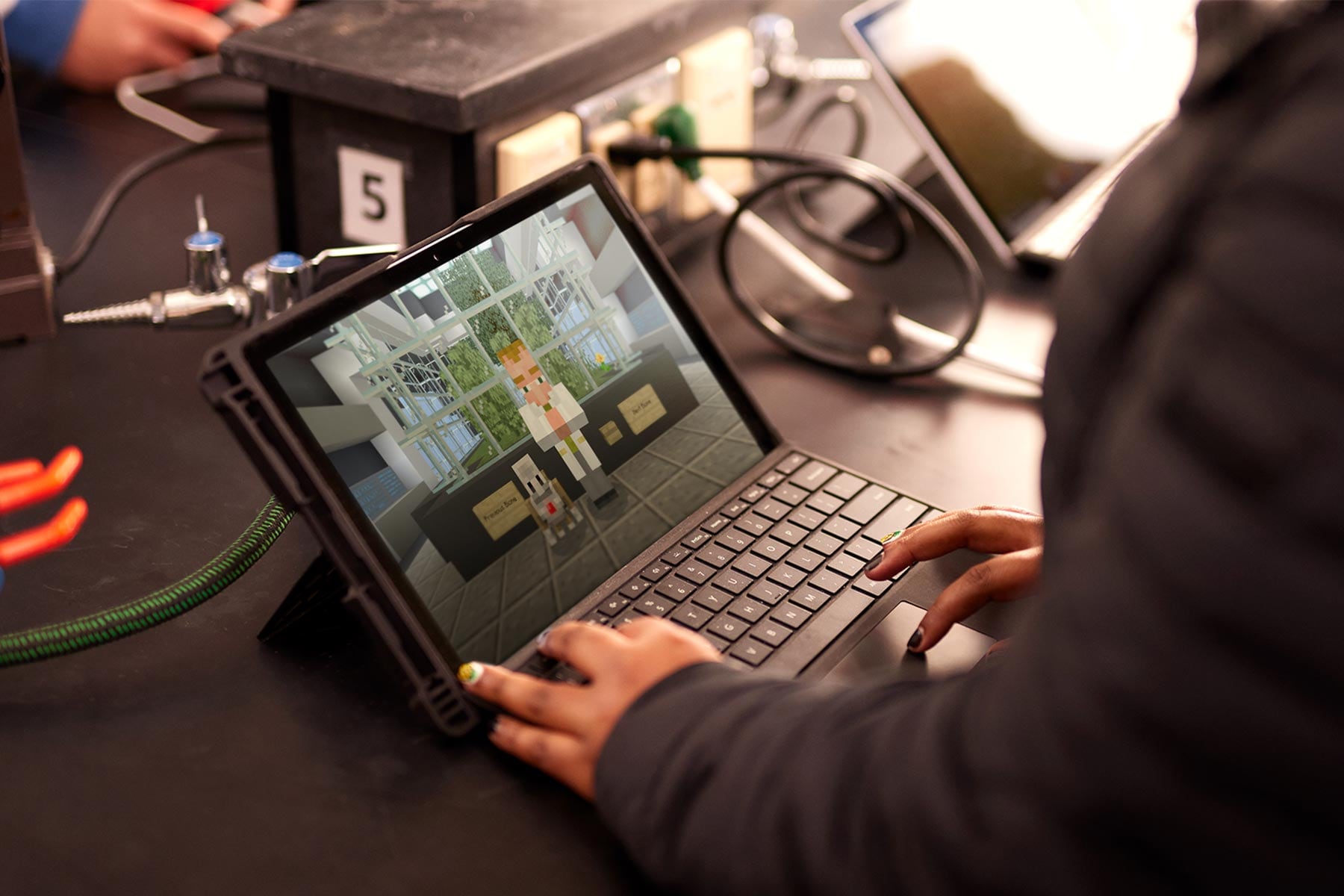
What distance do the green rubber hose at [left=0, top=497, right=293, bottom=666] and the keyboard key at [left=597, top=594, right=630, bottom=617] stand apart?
0.19 m

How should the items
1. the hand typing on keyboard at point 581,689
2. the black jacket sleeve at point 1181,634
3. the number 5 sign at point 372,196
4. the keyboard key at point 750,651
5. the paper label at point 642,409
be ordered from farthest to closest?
the number 5 sign at point 372,196 < the paper label at point 642,409 < the keyboard key at point 750,651 < the hand typing on keyboard at point 581,689 < the black jacket sleeve at point 1181,634

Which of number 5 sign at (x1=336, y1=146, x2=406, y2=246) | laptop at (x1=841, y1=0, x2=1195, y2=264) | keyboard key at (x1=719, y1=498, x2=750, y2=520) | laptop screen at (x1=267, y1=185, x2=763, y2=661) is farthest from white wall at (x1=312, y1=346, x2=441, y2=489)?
laptop at (x1=841, y1=0, x2=1195, y2=264)

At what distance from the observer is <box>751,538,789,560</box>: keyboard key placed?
2.51ft

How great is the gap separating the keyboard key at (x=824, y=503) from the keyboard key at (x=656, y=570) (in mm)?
127

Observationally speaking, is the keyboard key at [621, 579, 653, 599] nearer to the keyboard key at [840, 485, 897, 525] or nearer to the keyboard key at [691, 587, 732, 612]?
the keyboard key at [691, 587, 732, 612]

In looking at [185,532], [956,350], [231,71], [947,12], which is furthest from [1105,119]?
[185,532]

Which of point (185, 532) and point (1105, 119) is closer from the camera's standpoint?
point (185, 532)

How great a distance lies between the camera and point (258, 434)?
59cm

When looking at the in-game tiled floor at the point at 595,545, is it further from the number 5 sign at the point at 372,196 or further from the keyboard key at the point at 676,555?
the number 5 sign at the point at 372,196

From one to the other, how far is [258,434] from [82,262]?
669 millimetres

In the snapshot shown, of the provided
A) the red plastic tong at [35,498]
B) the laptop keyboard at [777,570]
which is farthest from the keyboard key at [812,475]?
the red plastic tong at [35,498]

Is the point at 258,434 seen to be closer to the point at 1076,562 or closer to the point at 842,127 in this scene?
the point at 1076,562

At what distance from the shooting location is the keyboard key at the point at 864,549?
779mm

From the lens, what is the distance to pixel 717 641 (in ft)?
2.26
